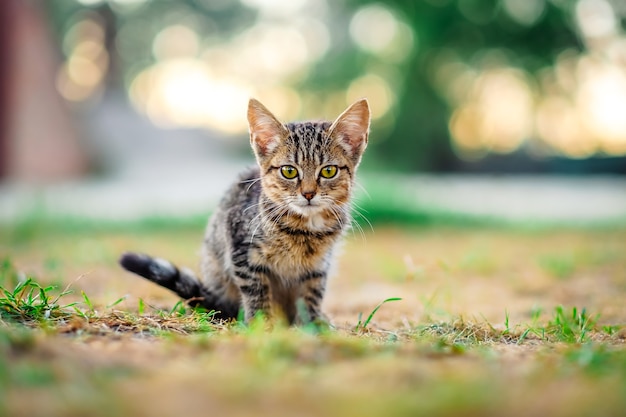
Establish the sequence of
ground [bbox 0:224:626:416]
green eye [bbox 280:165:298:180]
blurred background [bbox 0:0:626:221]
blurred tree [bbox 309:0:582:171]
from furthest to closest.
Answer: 1. blurred tree [bbox 309:0:582:171]
2. blurred background [bbox 0:0:626:221]
3. green eye [bbox 280:165:298:180]
4. ground [bbox 0:224:626:416]

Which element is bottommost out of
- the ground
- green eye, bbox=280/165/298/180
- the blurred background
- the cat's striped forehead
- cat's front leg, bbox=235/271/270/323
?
the ground

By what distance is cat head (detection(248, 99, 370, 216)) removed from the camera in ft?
10.3

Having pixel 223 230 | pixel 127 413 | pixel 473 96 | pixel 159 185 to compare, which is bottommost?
pixel 127 413

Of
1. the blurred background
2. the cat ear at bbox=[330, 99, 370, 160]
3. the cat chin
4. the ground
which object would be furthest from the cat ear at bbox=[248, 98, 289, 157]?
the blurred background

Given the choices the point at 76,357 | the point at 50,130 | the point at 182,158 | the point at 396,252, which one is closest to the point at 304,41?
the point at 182,158

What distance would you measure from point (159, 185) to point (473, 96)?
846cm

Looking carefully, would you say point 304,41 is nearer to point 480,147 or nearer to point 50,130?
point 480,147

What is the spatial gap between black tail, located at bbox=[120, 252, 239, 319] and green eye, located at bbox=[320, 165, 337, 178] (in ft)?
3.01

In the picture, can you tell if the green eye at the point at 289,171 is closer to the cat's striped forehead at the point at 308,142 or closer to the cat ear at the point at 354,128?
the cat's striped forehead at the point at 308,142

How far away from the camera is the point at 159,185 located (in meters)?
15.2

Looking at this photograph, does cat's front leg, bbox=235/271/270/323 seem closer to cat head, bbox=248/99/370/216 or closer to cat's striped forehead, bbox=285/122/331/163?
cat head, bbox=248/99/370/216

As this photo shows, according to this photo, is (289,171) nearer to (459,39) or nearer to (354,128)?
(354,128)

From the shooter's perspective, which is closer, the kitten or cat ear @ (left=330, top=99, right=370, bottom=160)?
the kitten

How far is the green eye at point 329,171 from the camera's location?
10.5ft
